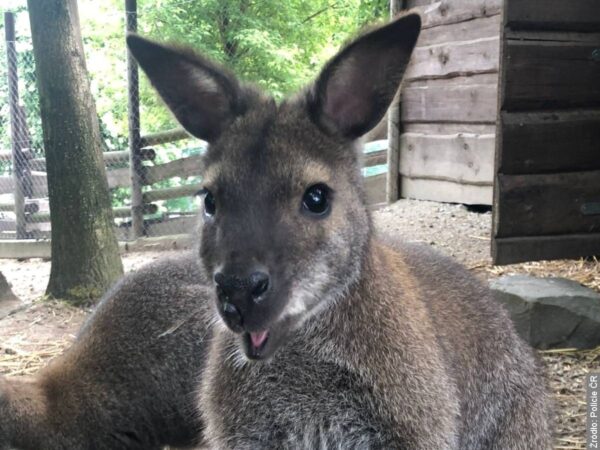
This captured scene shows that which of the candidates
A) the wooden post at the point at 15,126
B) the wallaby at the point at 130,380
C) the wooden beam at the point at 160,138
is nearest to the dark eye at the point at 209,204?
the wallaby at the point at 130,380

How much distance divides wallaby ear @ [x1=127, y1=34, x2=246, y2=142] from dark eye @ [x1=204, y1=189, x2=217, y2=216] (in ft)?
0.82

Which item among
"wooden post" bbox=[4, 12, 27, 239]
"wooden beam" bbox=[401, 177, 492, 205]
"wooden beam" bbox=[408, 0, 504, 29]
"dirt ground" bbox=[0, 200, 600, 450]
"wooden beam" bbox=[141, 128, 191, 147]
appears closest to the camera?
"dirt ground" bbox=[0, 200, 600, 450]

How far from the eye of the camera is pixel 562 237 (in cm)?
527

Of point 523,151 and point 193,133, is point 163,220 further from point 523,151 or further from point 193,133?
point 193,133

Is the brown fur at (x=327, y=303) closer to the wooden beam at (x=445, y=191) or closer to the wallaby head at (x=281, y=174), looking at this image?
the wallaby head at (x=281, y=174)

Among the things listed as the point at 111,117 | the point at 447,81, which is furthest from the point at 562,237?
the point at 111,117

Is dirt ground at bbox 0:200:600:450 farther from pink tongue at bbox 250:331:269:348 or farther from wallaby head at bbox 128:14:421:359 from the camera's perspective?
pink tongue at bbox 250:331:269:348

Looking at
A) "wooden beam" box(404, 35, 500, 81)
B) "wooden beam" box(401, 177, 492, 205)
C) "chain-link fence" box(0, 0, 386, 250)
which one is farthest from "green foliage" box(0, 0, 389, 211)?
"wooden beam" box(401, 177, 492, 205)

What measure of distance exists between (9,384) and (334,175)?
6.06 ft

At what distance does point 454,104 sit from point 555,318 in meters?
3.13

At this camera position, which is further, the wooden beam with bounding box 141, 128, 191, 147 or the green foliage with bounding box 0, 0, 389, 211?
the green foliage with bounding box 0, 0, 389, 211

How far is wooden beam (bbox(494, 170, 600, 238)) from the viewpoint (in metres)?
5.11

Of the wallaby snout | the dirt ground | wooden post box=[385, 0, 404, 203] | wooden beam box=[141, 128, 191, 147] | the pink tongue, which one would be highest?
the wallaby snout

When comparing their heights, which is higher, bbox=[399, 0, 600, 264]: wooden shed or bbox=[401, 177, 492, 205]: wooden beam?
bbox=[399, 0, 600, 264]: wooden shed
